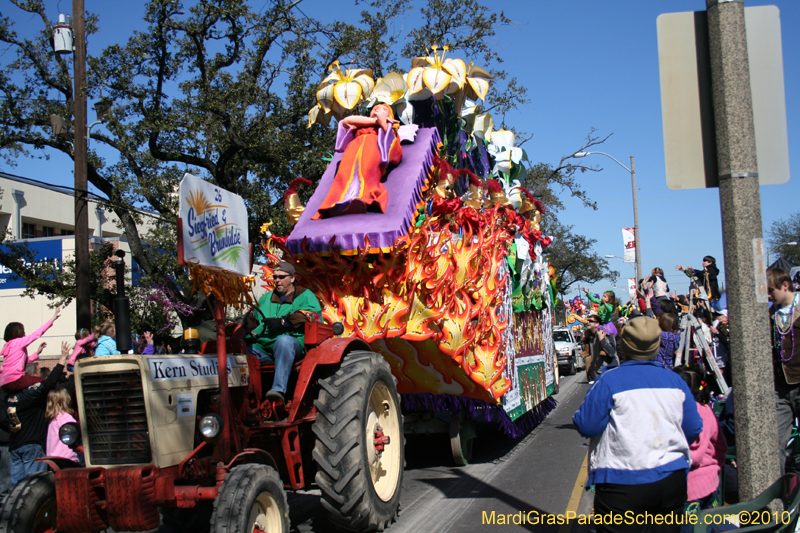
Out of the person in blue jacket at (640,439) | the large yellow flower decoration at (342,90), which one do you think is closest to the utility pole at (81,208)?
the large yellow flower decoration at (342,90)

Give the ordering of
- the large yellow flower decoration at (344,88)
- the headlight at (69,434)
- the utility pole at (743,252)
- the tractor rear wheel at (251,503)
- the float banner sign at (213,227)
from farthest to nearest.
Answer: the large yellow flower decoration at (344,88), the headlight at (69,434), the float banner sign at (213,227), the tractor rear wheel at (251,503), the utility pole at (743,252)

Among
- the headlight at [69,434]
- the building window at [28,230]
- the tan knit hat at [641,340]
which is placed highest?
the building window at [28,230]

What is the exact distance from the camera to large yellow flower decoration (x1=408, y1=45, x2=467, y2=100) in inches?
284

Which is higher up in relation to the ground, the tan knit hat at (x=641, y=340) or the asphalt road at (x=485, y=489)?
the tan knit hat at (x=641, y=340)


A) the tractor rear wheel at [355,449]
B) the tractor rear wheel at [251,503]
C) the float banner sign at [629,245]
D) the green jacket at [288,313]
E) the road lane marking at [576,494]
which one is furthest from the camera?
the float banner sign at [629,245]

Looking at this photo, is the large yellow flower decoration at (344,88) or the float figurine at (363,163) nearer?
the float figurine at (363,163)

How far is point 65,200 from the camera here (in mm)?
32031

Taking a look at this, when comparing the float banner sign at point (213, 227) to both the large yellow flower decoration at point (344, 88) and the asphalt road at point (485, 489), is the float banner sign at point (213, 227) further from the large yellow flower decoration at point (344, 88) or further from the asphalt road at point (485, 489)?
the large yellow flower decoration at point (344, 88)

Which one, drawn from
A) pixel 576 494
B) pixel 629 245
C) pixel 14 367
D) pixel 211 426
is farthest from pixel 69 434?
pixel 629 245

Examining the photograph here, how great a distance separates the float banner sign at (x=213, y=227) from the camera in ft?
12.2

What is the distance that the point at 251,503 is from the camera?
3727mm

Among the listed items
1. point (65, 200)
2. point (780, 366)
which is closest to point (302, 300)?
point (780, 366)

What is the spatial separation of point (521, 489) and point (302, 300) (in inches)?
115

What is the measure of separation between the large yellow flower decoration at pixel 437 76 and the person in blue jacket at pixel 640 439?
4653mm
